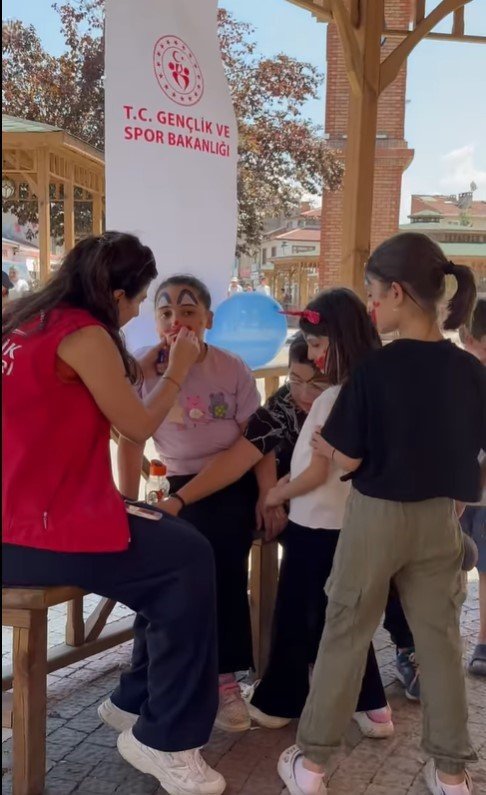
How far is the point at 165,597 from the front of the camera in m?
1.88

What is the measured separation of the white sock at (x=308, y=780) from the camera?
1.97 m

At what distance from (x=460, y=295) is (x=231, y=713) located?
4.56 ft

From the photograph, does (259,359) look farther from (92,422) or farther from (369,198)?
(92,422)

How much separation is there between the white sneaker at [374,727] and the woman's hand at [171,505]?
83 cm

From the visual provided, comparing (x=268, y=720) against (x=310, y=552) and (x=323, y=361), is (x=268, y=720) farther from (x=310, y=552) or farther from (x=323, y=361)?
(x=323, y=361)

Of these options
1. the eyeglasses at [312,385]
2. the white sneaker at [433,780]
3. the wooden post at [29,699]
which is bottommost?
the white sneaker at [433,780]

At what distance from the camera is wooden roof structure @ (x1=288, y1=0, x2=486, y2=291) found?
142 inches

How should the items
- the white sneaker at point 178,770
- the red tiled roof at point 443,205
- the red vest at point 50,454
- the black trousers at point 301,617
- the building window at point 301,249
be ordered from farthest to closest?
1. the red tiled roof at point 443,205
2. the building window at point 301,249
3. the black trousers at point 301,617
4. the white sneaker at point 178,770
5. the red vest at point 50,454

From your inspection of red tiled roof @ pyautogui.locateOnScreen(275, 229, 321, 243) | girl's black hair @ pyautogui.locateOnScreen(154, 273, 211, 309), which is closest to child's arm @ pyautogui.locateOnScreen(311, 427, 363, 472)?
girl's black hair @ pyautogui.locateOnScreen(154, 273, 211, 309)

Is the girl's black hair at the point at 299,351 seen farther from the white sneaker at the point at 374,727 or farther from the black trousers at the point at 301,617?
the white sneaker at the point at 374,727

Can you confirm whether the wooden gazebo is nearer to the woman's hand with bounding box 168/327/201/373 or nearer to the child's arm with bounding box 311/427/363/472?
the woman's hand with bounding box 168/327/201/373

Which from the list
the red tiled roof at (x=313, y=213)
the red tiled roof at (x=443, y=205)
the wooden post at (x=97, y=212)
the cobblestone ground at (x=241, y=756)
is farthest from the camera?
the red tiled roof at (x=443, y=205)

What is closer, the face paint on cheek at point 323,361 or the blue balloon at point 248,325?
the face paint on cheek at point 323,361

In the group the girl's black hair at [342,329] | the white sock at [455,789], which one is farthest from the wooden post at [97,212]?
the white sock at [455,789]
